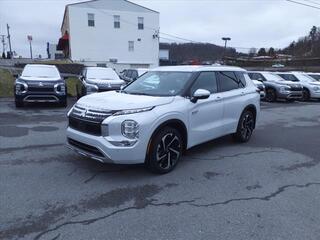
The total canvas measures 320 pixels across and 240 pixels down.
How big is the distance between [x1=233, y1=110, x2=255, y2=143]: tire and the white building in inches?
1347

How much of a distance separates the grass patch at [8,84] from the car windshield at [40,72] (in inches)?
142

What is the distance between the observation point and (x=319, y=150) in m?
6.95

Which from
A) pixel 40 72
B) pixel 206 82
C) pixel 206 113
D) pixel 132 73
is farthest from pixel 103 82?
pixel 206 113

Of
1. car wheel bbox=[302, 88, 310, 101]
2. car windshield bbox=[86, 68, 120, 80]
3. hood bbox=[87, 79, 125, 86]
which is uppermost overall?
car windshield bbox=[86, 68, 120, 80]

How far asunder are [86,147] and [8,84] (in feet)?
45.8

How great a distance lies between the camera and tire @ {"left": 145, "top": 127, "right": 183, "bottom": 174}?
4.92 m

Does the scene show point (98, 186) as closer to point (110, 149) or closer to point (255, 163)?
point (110, 149)

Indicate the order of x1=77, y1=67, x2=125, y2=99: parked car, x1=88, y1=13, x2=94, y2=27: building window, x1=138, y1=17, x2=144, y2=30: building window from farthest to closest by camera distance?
1. x1=138, y1=17, x2=144, y2=30: building window
2. x1=88, y1=13, x2=94, y2=27: building window
3. x1=77, y1=67, x2=125, y2=99: parked car

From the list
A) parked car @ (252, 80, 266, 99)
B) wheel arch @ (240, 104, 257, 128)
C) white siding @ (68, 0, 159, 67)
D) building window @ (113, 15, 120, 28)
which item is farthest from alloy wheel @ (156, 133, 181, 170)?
building window @ (113, 15, 120, 28)

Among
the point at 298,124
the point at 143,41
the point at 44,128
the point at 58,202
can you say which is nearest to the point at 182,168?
the point at 58,202

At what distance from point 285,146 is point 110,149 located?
445 centimetres

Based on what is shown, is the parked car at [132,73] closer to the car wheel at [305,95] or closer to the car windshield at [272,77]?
the car windshield at [272,77]

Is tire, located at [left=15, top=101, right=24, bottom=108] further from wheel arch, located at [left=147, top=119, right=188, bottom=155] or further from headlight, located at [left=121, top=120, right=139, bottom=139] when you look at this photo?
headlight, located at [left=121, top=120, right=139, bottom=139]

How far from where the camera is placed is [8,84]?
16.9 m
